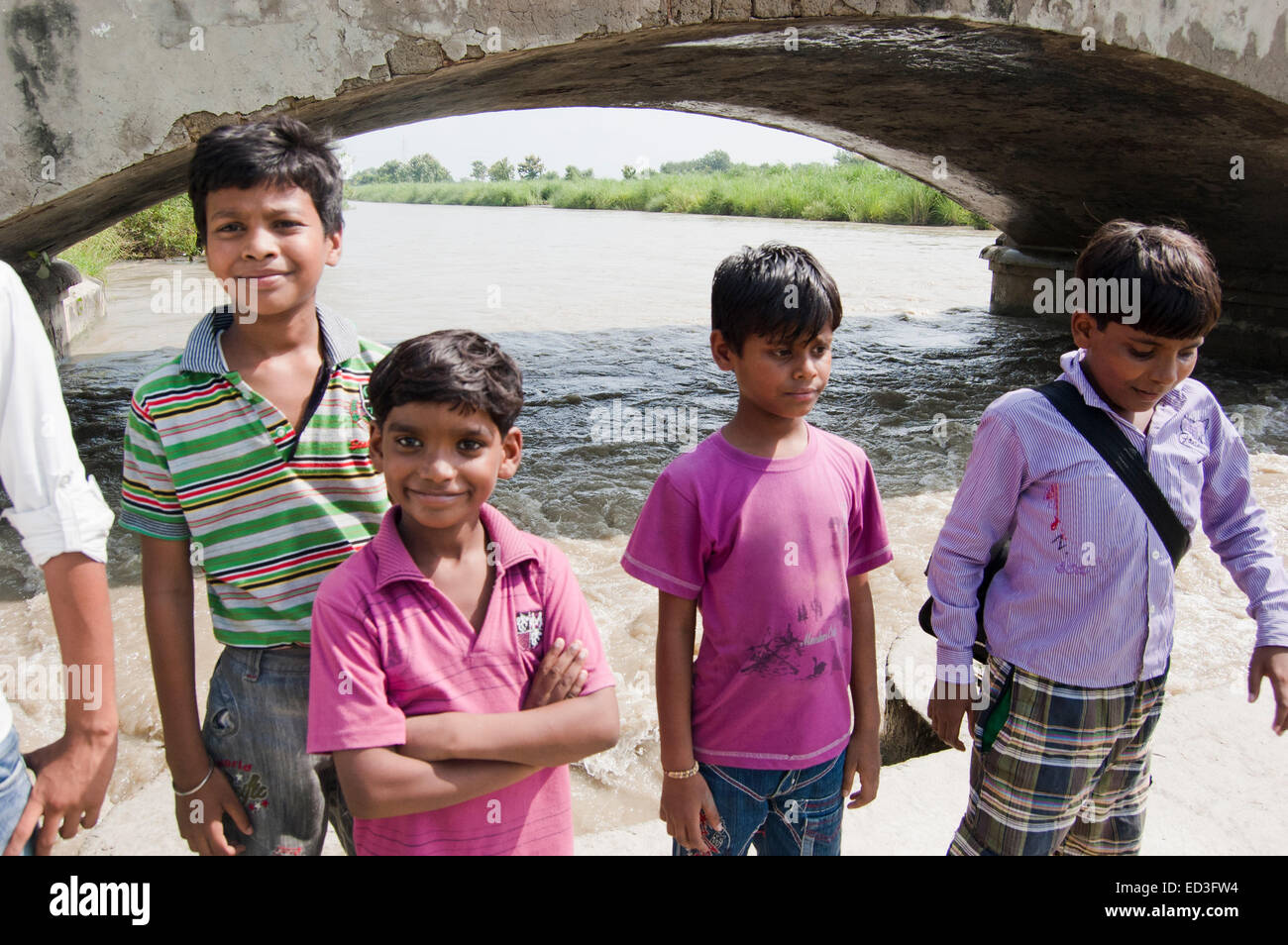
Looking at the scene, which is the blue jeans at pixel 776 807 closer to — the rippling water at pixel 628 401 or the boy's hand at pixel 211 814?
the boy's hand at pixel 211 814

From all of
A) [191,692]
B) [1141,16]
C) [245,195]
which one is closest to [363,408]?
[245,195]

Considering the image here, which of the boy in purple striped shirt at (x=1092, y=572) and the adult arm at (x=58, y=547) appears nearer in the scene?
the adult arm at (x=58, y=547)

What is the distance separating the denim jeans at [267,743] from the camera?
5.49 ft

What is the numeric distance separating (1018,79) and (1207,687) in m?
4.36

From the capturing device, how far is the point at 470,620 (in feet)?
5.29

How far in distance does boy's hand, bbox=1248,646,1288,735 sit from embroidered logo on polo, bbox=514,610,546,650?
1.35 metres

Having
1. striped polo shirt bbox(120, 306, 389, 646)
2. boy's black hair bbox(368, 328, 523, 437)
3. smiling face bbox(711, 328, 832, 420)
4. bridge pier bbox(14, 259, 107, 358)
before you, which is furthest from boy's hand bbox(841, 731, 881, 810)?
bridge pier bbox(14, 259, 107, 358)

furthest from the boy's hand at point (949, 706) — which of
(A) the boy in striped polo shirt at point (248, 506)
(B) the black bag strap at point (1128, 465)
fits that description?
(A) the boy in striped polo shirt at point (248, 506)

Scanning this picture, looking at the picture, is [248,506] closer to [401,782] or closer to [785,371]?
[401,782]

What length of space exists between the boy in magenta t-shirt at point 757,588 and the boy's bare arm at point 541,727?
0.19 meters

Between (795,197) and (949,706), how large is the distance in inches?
1153

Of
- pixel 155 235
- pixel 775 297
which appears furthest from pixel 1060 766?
pixel 155 235

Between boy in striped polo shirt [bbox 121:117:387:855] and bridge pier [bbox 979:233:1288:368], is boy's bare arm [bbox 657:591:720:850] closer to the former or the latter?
boy in striped polo shirt [bbox 121:117:387:855]

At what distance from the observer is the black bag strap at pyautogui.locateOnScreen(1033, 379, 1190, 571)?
1856 mm
